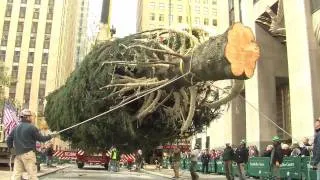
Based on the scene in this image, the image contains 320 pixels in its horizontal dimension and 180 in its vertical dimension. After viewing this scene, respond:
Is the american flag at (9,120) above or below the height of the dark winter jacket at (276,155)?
above

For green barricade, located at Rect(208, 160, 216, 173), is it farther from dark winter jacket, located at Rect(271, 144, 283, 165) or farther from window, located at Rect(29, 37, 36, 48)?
window, located at Rect(29, 37, 36, 48)

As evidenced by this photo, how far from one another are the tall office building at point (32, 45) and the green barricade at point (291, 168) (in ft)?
224

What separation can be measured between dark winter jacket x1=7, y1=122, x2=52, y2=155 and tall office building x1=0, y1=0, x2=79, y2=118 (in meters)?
73.2

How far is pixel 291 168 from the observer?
1642 cm

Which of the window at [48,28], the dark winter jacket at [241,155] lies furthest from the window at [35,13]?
the dark winter jacket at [241,155]

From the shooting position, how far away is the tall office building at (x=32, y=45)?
270ft

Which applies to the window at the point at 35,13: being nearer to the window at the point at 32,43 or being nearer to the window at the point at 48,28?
the window at the point at 48,28

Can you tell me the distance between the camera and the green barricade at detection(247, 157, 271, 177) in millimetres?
18656

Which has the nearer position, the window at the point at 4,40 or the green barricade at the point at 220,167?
the green barricade at the point at 220,167

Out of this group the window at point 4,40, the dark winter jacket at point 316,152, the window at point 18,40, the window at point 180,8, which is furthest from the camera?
the window at point 180,8

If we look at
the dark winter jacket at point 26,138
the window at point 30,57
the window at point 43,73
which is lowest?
the dark winter jacket at point 26,138

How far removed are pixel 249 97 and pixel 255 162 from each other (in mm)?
9764

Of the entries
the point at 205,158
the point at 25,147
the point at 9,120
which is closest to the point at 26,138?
the point at 25,147

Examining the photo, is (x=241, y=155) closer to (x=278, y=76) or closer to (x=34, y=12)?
(x=278, y=76)
